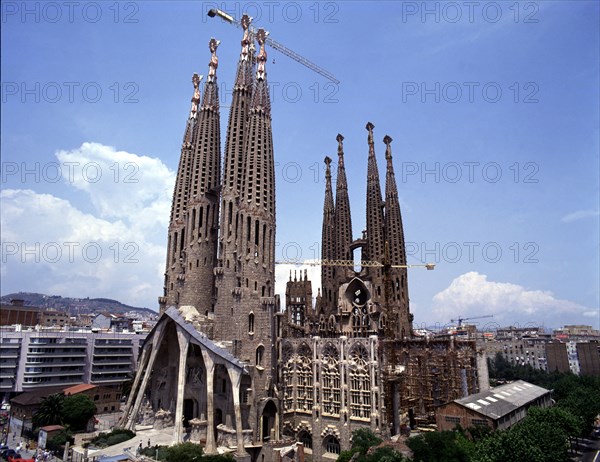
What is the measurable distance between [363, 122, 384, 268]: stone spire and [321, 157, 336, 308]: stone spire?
731 cm

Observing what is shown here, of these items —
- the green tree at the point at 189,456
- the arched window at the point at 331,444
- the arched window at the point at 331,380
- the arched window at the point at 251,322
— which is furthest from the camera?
the arched window at the point at 251,322

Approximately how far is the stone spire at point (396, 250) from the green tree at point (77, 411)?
4514cm

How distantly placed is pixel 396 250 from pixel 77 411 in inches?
2104

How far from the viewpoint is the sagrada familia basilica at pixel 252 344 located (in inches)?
1935

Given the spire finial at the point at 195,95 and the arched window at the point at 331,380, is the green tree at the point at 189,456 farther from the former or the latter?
the spire finial at the point at 195,95

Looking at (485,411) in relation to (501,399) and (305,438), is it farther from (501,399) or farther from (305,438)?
(305,438)

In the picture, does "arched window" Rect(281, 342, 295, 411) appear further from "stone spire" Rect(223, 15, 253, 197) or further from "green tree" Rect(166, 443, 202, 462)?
"stone spire" Rect(223, 15, 253, 197)

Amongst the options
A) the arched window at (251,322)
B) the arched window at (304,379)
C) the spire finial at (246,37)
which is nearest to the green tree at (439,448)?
the arched window at (304,379)

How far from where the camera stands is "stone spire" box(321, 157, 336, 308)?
273 feet

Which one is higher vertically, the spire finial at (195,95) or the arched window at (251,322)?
the spire finial at (195,95)

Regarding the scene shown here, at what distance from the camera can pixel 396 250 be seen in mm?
76938

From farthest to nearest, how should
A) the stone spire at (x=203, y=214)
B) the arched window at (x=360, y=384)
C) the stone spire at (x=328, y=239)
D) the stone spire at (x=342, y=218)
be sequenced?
the stone spire at (x=342, y=218) < the stone spire at (x=328, y=239) < the stone spire at (x=203, y=214) < the arched window at (x=360, y=384)

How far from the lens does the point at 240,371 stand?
47156mm

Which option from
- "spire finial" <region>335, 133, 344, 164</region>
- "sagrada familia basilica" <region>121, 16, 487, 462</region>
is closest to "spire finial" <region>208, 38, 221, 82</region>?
"sagrada familia basilica" <region>121, 16, 487, 462</region>
